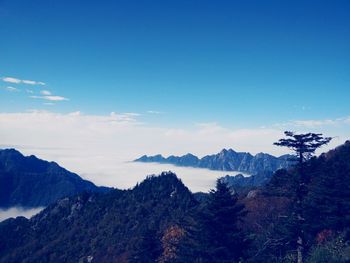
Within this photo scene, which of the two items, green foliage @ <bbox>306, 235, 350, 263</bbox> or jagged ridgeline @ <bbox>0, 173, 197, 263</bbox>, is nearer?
green foliage @ <bbox>306, 235, 350, 263</bbox>

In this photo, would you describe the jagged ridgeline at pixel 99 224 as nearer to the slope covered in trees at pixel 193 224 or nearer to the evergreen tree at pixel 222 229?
the slope covered in trees at pixel 193 224

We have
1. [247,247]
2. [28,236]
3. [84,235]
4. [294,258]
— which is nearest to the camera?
[294,258]

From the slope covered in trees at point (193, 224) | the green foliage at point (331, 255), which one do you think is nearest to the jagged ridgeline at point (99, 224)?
the slope covered in trees at point (193, 224)

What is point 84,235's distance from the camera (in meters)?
115

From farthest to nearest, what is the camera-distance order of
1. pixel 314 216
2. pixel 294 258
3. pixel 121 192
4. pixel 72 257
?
pixel 121 192, pixel 72 257, pixel 314 216, pixel 294 258

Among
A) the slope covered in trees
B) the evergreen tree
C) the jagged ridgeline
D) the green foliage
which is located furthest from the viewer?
the jagged ridgeline

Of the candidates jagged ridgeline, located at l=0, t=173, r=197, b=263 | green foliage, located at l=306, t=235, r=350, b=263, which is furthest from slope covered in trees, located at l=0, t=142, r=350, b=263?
jagged ridgeline, located at l=0, t=173, r=197, b=263

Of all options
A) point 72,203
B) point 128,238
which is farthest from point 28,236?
point 128,238

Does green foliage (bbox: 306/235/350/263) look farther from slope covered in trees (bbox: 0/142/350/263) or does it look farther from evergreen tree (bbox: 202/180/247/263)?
evergreen tree (bbox: 202/180/247/263)

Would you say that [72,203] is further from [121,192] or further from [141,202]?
[141,202]

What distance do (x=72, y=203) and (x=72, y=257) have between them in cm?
5562

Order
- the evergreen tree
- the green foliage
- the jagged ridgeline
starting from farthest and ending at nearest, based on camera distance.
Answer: the jagged ridgeline → the evergreen tree → the green foliage

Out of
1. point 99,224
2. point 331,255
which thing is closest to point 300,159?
point 331,255

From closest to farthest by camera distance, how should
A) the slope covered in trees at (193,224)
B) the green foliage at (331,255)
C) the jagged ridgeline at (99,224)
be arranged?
the green foliage at (331,255) → the slope covered in trees at (193,224) → the jagged ridgeline at (99,224)
